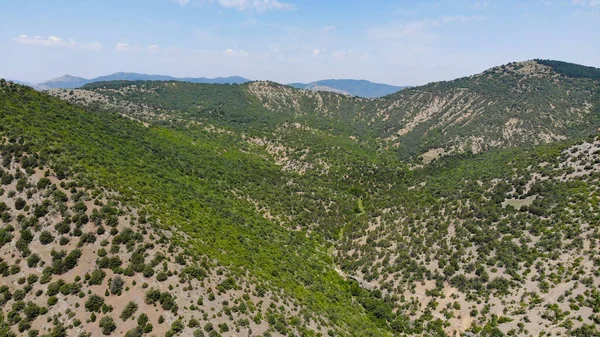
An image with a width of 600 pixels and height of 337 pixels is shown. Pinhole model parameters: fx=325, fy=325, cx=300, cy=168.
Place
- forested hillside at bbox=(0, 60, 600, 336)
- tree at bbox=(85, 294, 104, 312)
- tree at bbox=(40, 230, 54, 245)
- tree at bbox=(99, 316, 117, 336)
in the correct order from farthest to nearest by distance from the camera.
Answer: forested hillside at bbox=(0, 60, 600, 336) → tree at bbox=(40, 230, 54, 245) → tree at bbox=(85, 294, 104, 312) → tree at bbox=(99, 316, 117, 336)

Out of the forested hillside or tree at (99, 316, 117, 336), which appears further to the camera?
the forested hillside

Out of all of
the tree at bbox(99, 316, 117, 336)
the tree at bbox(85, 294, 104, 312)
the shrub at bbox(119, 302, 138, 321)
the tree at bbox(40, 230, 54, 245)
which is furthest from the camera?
the tree at bbox(40, 230, 54, 245)

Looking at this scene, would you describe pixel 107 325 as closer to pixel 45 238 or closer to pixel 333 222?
pixel 45 238

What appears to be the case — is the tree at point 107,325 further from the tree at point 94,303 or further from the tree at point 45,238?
the tree at point 45,238

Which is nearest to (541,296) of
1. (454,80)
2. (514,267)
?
(514,267)

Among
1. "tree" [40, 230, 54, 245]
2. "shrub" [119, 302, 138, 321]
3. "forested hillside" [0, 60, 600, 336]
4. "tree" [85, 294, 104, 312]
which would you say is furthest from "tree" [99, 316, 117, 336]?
"tree" [40, 230, 54, 245]

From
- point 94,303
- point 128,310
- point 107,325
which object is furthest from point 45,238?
point 107,325

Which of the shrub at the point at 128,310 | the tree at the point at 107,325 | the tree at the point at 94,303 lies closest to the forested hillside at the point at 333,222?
the tree at the point at 107,325

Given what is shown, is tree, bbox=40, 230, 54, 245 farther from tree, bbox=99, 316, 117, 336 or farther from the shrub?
the shrub
